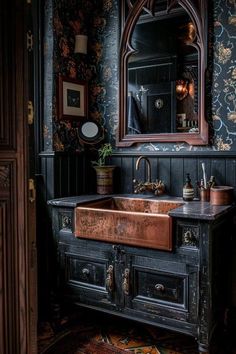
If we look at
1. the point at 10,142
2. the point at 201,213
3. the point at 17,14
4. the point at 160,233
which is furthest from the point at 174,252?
the point at 17,14

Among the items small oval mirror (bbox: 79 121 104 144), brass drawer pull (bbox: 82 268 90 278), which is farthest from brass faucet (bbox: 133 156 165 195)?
brass drawer pull (bbox: 82 268 90 278)

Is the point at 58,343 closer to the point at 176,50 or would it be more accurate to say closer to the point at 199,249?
the point at 199,249

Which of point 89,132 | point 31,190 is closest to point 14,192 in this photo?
point 31,190

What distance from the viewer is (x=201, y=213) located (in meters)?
2.00

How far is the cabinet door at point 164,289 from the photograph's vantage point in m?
2.06

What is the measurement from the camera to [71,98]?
2.82m

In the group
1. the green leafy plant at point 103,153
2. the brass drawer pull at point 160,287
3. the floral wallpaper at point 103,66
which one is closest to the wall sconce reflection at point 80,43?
the floral wallpaper at point 103,66

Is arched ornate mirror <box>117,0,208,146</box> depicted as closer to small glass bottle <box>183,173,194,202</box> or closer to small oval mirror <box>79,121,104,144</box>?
small oval mirror <box>79,121,104,144</box>

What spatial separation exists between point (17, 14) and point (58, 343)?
1935 mm

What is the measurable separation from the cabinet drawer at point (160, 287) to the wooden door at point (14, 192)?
2.95 ft

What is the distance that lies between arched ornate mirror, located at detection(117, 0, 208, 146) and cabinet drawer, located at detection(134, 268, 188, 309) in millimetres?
959

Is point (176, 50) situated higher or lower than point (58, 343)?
higher

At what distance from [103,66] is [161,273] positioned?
1693 millimetres

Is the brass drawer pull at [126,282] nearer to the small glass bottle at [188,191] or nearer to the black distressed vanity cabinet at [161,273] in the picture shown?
the black distressed vanity cabinet at [161,273]
